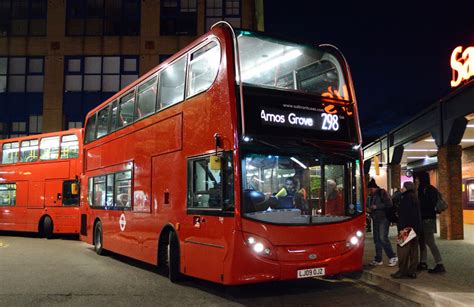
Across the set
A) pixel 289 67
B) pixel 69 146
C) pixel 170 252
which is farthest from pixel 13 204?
pixel 289 67

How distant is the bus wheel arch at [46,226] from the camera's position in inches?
770

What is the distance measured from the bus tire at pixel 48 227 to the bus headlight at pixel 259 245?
14419 millimetres

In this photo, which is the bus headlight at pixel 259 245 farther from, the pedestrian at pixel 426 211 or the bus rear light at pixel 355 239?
the pedestrian at pixel 426 211

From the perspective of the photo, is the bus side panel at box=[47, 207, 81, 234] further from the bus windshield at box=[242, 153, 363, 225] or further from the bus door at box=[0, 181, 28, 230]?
the bus windshield at box=[242, 153, 363, 225]

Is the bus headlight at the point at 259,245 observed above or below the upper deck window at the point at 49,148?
below

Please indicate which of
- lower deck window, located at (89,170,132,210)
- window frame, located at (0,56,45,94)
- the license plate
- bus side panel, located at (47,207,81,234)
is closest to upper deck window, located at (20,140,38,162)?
bus side panel, located at (47,207,81,234)

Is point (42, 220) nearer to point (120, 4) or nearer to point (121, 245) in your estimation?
point (121, 245)

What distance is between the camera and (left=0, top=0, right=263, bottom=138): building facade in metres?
33.1

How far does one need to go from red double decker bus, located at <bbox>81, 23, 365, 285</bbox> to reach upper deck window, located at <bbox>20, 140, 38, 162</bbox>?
11.9m

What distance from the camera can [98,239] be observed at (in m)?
14.0

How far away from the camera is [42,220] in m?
19.9

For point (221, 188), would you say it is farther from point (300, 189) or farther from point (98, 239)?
point (98, 239)

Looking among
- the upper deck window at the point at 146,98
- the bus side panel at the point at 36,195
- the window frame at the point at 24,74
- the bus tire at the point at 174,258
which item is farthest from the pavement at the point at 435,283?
the window frame at the point at 24,74

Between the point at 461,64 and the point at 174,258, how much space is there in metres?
10.9
